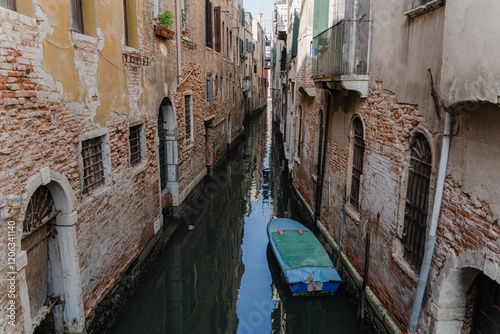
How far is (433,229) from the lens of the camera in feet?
13.6

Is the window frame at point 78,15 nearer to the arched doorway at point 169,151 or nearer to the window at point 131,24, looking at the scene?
the window at point 131,24

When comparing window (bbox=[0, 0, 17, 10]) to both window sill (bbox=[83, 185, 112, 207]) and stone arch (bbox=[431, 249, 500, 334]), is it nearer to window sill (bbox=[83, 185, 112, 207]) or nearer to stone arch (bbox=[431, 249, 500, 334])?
window sill (bbox=[83, 185, 112, 207])

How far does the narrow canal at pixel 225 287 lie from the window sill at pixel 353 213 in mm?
1428

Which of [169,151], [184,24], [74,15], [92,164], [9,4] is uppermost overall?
[184,24]

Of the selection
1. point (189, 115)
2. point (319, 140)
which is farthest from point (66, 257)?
point (189, 115)

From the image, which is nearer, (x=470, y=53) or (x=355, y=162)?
(x=470, y=53)

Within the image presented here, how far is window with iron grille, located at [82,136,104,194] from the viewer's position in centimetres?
562

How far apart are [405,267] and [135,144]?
555cm

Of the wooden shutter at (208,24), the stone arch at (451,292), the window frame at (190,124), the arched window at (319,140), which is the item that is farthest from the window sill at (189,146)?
the stone arch at (451,292)

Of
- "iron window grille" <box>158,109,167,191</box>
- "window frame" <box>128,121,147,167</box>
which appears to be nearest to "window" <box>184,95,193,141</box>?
"iron window grille" <box>158,109,167,191</box>

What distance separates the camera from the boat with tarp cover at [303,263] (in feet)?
22.0

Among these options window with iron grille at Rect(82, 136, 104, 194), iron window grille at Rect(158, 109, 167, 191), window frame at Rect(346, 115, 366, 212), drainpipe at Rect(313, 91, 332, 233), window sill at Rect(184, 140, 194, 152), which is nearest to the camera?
window with iron grille at Rect(82, 136, 104, 194)

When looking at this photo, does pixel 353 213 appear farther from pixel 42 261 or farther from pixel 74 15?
pixel 74 15

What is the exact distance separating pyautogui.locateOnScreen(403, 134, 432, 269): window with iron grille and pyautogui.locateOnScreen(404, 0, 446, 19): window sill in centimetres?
145
